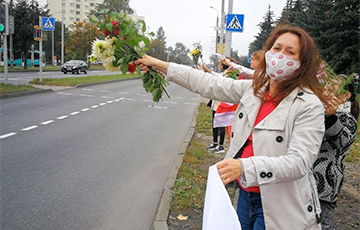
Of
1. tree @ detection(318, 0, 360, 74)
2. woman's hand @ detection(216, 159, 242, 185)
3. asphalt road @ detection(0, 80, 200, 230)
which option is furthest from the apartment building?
woman's hand @ detection(216, 159, 242, 185)

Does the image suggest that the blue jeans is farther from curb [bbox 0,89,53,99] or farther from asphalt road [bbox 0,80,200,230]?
curb [bbox 0,89,53,99]

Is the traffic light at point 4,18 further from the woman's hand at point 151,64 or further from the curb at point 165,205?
the woman's hand at point 151,64

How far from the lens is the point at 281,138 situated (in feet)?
6.43

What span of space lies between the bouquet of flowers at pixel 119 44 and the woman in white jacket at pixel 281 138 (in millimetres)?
874

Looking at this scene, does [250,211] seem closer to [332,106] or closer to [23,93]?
[332,106]

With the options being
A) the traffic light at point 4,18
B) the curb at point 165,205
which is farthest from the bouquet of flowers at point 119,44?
the traffic light at point 4,18

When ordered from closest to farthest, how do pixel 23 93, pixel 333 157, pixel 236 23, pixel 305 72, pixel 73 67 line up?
pixel 305 72, pixel 333 157, pixel 236 23, pixel 23 93, pixel 73 67

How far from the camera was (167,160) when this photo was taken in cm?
723

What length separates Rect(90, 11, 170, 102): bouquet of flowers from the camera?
8.61ft

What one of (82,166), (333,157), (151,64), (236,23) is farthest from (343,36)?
(151,64)

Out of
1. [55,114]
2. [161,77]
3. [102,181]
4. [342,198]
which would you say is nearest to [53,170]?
[102,181]

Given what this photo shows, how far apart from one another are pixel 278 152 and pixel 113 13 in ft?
5.16

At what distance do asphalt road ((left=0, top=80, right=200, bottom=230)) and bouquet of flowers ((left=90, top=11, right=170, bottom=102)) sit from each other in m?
2.34

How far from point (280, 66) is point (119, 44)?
1.16 metres
